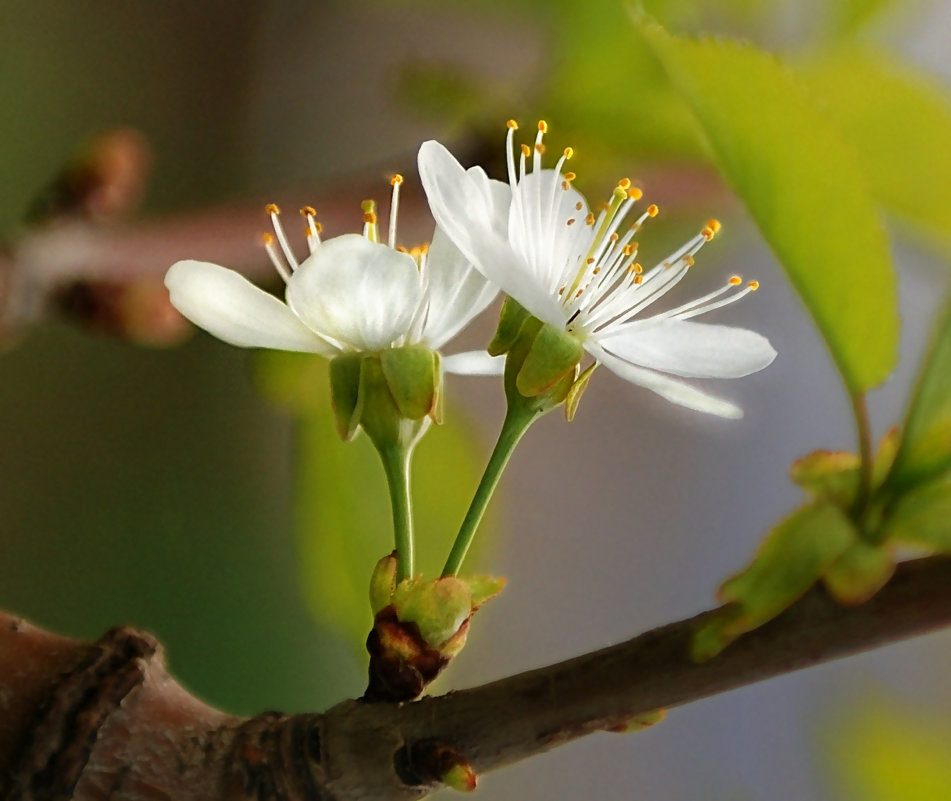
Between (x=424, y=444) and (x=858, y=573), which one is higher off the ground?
(x=424, y=444)

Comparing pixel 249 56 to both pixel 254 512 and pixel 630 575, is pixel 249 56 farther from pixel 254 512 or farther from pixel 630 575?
pixel 630 575

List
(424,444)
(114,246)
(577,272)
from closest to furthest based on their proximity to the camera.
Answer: (577,272)
(114,246)
(424,444)

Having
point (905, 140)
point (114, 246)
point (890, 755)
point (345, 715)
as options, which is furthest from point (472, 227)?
point (890, 755)

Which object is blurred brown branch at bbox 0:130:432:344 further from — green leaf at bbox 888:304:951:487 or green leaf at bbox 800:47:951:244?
green leaf at bbox 888:304:951:487

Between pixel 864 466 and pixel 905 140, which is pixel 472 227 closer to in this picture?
pixel 864 466

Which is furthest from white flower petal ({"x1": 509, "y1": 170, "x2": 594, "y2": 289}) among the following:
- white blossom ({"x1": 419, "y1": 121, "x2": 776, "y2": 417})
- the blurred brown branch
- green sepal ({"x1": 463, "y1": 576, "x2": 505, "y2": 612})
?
the blurred brown branch

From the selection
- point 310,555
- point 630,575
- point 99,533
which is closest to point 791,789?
point 630,575
